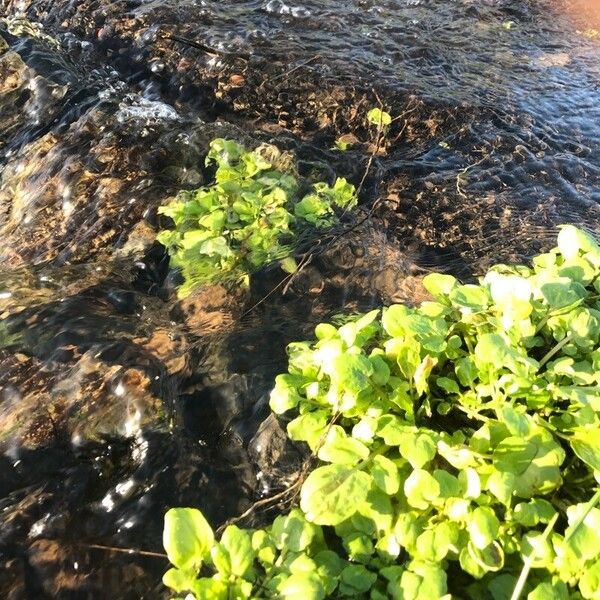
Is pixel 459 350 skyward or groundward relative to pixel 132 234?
skyward

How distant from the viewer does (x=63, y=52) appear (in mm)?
4379

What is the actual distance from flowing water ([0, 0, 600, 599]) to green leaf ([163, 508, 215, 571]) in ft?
1.10

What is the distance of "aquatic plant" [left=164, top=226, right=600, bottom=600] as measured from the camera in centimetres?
117

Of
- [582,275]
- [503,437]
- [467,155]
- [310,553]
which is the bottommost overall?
[467,155]

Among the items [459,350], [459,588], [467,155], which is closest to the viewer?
[459,588]

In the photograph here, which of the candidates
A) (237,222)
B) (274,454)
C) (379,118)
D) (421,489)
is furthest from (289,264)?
(379,118)

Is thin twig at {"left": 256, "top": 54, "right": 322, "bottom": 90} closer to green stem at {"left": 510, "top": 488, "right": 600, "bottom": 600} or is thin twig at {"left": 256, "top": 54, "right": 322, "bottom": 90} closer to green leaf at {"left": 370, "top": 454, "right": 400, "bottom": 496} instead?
green leaf at {"left": 370, "top": 454, "right": 400, "bottom": 496}

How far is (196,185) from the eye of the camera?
2832 millimetres

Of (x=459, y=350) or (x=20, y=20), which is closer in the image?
(x=459, y=350)

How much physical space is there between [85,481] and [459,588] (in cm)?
100

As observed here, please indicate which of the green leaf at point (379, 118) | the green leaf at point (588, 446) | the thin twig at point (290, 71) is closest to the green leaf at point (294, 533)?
the green leaf at point (588, 446)

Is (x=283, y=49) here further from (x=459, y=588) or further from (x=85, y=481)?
(x=459, y=588)

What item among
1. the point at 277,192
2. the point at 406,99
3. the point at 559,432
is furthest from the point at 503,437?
the point at 406,99

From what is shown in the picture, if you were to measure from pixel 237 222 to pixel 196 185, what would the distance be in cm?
57
